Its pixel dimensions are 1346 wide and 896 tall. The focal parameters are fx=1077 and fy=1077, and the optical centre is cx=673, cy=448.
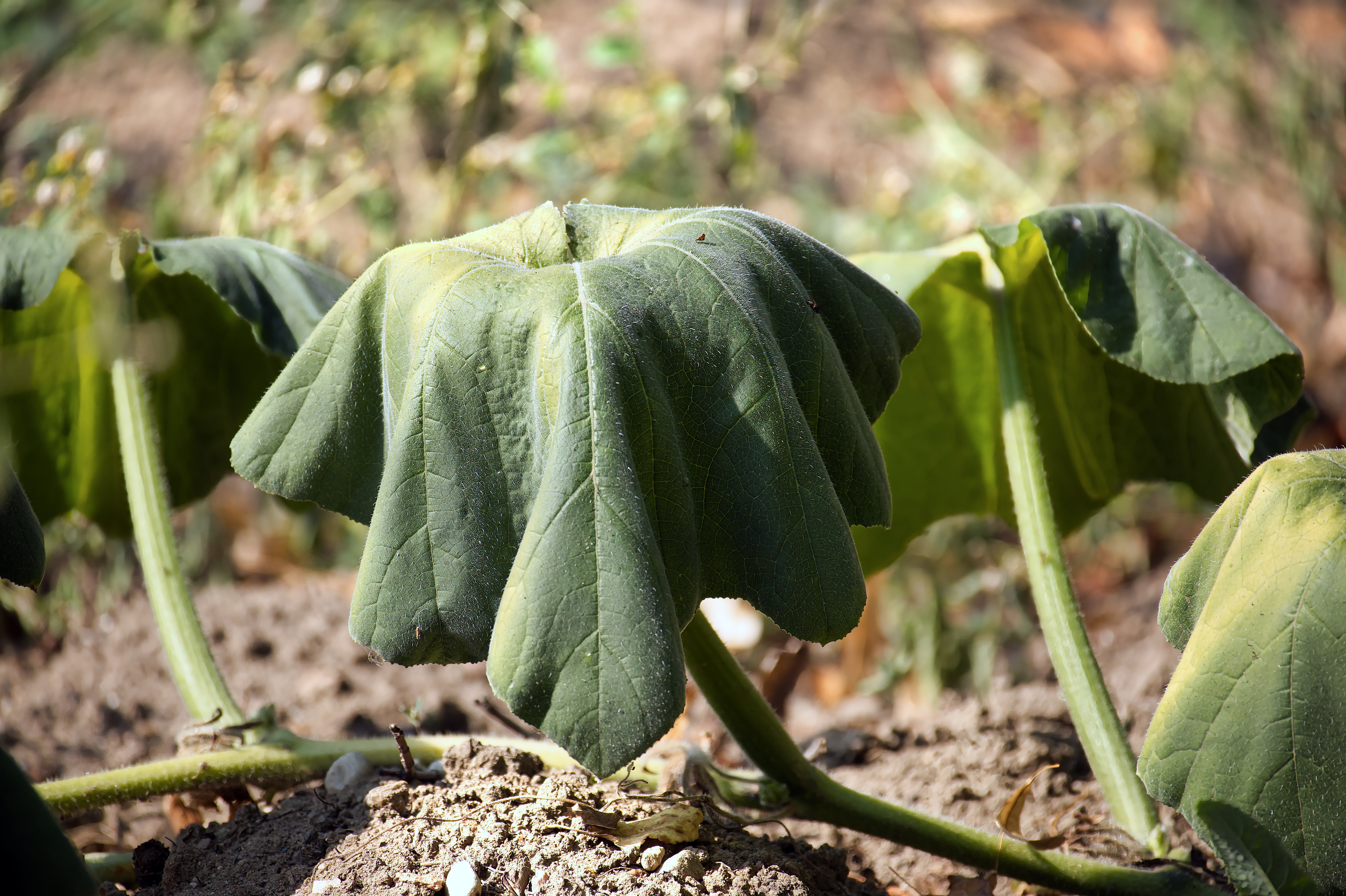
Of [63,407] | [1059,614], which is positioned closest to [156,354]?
[63,407]

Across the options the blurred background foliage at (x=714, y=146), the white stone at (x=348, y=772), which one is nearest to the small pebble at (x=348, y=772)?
the white stone at (x=348, y=772)

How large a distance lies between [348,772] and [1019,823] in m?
0.90

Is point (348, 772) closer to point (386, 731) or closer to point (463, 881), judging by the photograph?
point (463, 881)

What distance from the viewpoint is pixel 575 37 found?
5062 millimetres

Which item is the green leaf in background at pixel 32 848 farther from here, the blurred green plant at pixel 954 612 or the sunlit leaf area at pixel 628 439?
the blurred green plant at pixel 954 612

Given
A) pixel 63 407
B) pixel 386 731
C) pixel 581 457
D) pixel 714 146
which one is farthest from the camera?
pixel 714 146

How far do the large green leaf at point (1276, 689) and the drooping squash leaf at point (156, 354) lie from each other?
4.01 ft

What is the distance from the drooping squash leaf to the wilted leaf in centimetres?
81

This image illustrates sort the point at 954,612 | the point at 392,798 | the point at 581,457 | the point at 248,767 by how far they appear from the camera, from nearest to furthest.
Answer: the point at 581,457, the point at 392,798, the point at 248,767, the point at 954,612

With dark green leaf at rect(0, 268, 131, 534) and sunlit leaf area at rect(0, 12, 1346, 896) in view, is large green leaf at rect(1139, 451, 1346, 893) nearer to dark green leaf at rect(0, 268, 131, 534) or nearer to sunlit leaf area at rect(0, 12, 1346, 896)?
sunlit leaf area at rect(0, 12, 1346, 896)

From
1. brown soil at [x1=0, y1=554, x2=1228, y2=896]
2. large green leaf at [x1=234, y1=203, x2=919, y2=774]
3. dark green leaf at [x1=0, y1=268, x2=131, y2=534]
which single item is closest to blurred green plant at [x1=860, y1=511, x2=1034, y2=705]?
brown soil at [x1=0, y1=554, x2=1228, y2=896]

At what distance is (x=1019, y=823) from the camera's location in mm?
1472

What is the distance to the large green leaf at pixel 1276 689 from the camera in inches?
42.3

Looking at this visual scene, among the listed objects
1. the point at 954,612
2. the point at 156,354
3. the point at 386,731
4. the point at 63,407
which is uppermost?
the point at 156,354
